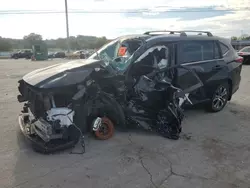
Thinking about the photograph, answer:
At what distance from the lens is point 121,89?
4.71 metres

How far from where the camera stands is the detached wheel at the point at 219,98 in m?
6.40

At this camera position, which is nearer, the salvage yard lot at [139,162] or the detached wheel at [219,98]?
Answer: the salvage yard lot at [139,162]

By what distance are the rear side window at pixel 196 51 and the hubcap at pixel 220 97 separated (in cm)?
83

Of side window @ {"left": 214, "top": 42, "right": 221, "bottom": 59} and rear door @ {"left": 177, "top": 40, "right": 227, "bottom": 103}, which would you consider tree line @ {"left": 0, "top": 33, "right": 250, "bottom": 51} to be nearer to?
side window @ {"left": 214, "top": 42, "right": 221, "bottom": 59}

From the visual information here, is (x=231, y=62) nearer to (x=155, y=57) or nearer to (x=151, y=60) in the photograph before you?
→ (x=155, y=57)

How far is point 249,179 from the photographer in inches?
138

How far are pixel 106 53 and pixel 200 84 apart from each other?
2.08 meters

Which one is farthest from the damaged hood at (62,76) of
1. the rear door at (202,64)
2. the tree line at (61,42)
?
the tree line at (61,42)

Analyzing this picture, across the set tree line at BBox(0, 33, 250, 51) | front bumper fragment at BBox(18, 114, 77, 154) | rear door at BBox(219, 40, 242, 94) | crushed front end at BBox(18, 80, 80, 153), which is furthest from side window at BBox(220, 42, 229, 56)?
tree line at BBox(0, 33, 250, 51)

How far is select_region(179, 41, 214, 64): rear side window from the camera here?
566cm

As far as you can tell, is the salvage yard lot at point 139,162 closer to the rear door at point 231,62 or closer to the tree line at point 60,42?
the rear door at point 231,62

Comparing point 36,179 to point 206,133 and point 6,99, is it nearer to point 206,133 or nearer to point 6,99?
point 206,133

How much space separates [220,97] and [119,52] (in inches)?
112

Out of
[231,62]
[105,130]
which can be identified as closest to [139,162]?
[105,130]
